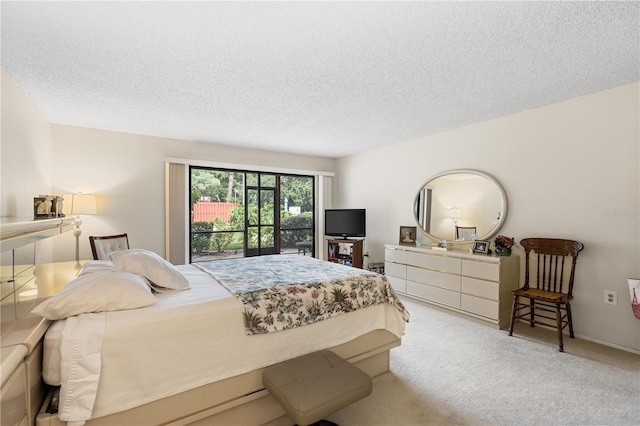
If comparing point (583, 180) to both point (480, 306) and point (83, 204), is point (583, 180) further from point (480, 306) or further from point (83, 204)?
point (83, 204)

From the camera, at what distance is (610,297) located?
2.94 m

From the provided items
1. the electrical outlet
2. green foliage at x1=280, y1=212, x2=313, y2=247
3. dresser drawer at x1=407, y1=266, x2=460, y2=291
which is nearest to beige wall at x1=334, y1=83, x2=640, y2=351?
the electrical outlet

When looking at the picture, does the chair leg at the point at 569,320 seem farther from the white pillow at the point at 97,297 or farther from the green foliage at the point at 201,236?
the green foliage at the point at 201,236

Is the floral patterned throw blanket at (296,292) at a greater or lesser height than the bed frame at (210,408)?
greater

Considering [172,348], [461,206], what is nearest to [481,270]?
[461,206]

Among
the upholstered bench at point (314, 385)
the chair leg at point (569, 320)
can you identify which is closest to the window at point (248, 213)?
the upholstered bench at point (314, 385)

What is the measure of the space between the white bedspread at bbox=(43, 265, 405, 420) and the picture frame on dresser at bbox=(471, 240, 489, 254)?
248 cm

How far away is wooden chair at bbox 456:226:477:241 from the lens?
4.06 metres

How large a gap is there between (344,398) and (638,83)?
3.70 m

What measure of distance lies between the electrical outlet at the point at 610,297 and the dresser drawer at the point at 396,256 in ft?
6.95

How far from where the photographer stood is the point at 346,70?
2.48m

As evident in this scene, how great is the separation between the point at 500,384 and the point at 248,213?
4407 millimetres

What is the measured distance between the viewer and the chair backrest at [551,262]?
307cm

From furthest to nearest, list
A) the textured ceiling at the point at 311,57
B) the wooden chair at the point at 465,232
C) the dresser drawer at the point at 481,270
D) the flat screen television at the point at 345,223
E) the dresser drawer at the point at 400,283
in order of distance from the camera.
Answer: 1. the flat screen television at the point at 345,223
2. the dresser drawer at the point at 400,283
3. the wooden chair at the point at 465,232
4. the dresser drawer at the point at 481,270
5. the textured ceiling at the point at 311,57
